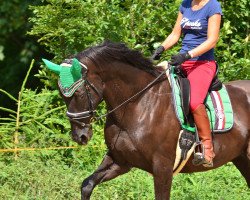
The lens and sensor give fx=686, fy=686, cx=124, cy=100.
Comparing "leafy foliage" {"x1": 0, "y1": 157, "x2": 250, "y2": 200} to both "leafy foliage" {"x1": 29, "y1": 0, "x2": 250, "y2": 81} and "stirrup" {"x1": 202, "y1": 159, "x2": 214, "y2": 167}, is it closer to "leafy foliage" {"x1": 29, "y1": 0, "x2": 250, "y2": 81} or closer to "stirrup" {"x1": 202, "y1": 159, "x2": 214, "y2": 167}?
"stirrup" {"x1": 202, "y1": 159, "x2": 214, "y2": 167}

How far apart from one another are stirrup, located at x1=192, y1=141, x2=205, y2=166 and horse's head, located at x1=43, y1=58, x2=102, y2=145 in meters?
1.02

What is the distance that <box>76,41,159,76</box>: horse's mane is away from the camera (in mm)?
6023

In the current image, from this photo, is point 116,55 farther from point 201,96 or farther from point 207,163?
point 207,163

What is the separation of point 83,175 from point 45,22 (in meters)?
2.45

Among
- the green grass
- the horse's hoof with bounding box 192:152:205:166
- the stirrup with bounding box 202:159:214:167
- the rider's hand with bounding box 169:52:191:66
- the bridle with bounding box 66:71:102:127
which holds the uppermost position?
the rider's hand with bounding box 169:52:191:66

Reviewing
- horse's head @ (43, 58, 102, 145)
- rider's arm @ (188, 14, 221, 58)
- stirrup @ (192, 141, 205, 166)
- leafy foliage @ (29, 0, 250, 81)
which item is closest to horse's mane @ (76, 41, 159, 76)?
horse's head @ (43, 58, 102, 145)

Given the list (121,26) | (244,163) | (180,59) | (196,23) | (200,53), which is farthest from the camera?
(121,26)

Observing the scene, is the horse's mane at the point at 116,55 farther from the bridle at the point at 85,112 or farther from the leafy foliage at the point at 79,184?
the leafy foliage at the point at 79,184

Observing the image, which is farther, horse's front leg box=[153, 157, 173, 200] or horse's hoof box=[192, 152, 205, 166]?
horse's hoof box=[192, 152, 205, 166]

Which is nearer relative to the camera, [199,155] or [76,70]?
[76,70]

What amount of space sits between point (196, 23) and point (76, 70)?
1.27 metres

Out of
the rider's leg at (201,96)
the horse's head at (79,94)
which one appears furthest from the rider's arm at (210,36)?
the horse's head at (79,94)

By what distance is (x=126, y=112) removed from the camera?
612 cm

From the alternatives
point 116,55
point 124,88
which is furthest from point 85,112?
point 116,55
